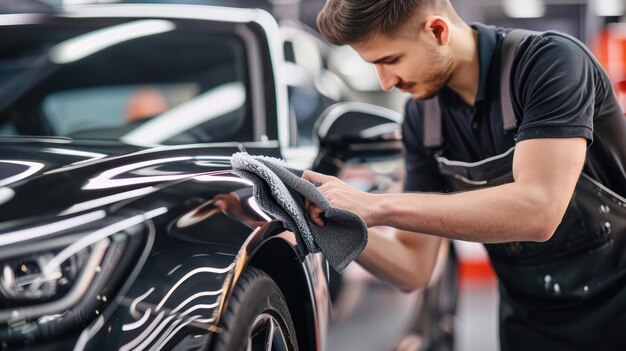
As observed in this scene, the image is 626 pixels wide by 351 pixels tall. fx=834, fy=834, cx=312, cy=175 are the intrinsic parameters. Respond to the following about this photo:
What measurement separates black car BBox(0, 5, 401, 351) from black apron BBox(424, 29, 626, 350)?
414 millimetres

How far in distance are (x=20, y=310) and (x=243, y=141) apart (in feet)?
4.42

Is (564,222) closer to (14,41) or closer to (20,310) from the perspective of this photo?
(20,310)

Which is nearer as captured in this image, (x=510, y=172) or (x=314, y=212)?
(x=314, y=212)

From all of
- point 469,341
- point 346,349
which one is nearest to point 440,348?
point 469,341

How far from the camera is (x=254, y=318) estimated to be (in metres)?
1.43

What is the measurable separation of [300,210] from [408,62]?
447 mm

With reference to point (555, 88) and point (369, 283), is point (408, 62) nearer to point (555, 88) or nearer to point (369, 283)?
point (555, 88)

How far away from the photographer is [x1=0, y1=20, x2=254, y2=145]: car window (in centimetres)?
242

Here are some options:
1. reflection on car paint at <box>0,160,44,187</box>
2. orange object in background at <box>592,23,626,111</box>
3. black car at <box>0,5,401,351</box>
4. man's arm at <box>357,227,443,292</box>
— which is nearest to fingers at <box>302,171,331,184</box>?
black car at <box>0,5,401,351</box>

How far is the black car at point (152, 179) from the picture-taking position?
3.81ft

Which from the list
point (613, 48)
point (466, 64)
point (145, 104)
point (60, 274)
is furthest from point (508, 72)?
point (613, 48)

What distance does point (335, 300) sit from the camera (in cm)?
225

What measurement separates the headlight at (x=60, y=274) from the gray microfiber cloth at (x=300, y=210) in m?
0.28

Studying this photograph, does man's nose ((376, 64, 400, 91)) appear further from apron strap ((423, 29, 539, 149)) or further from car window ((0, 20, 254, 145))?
car window ((0, 20, 254, 145))
